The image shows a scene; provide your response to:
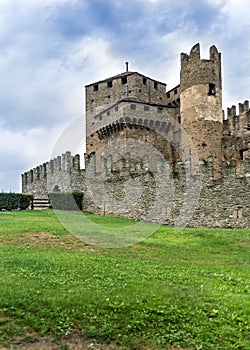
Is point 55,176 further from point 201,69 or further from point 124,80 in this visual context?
point 124,80

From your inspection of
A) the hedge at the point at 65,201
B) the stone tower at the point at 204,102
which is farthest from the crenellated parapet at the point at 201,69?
the hedge at the point at 65,201

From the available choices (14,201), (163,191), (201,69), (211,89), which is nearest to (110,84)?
(201,69)

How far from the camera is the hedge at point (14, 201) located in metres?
28.7

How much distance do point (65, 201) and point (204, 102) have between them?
13231mm

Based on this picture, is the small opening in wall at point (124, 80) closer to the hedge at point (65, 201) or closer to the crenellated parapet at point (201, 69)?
the crenellated parapet at point (201, 69)

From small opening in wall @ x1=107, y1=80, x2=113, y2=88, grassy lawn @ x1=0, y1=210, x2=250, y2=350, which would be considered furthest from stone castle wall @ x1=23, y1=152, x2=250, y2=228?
small opening in wall @ x1=107, y1=80, x2=113, y2=88

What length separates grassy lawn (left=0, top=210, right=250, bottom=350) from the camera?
699 centimetres

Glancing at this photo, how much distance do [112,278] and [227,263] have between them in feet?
16.0

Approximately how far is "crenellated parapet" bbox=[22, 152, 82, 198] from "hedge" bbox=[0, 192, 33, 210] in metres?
3.49

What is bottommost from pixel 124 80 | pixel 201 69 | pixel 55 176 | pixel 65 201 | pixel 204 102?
pixel 65 201

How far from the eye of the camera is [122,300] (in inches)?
324

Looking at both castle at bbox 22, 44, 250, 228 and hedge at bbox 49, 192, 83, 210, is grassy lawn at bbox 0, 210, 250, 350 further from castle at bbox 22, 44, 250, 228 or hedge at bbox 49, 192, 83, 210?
hedge at bbox 49, 192, 83, 210

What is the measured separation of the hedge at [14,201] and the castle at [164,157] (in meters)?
1.33

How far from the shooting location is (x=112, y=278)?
32.0 ft
